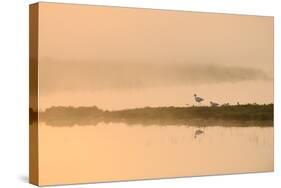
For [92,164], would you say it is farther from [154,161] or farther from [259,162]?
[259,162]

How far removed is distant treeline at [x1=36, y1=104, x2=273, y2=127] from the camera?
782 cm

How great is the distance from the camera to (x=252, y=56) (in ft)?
29.5

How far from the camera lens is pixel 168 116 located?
27.6ft

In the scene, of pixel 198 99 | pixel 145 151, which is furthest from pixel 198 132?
pixel 145 151

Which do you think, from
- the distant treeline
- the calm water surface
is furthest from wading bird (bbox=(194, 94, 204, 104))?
the calm water surface

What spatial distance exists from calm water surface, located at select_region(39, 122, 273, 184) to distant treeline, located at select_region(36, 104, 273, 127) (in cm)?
6

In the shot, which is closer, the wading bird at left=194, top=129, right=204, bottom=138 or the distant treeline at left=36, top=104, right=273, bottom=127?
the distant treeline at left=36, top=104, right=273, bottom=127

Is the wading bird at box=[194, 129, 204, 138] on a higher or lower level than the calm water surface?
higher

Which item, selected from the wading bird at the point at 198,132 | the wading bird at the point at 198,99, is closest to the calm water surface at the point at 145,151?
the wading bird at the point at 198,132

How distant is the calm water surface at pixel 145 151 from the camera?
7.78m

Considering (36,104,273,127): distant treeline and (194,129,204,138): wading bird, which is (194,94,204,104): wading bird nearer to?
(36,104,273,127): distant treeline

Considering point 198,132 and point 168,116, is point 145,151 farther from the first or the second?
point 198,132

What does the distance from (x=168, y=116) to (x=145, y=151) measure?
0.48 metres

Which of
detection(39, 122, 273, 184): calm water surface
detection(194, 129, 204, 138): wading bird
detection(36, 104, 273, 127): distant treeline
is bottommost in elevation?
detection(39, 122, 273, 184): calm water surface
